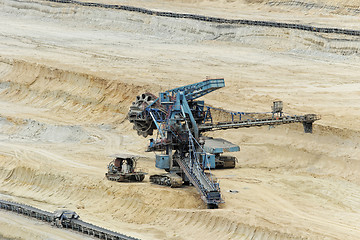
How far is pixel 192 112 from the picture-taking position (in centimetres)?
5862

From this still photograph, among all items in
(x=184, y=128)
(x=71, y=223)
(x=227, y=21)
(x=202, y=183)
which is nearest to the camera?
(x=71, y=223)

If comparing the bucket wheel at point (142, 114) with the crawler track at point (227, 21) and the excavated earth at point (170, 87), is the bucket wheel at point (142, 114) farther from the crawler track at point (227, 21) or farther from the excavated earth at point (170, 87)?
the crawler track at point (227, 21)

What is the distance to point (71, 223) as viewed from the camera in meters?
Result: 49.8

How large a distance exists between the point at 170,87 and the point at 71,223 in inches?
1153

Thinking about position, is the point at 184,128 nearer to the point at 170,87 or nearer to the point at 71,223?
the point at 71,223

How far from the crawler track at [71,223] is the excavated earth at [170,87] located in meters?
0.79

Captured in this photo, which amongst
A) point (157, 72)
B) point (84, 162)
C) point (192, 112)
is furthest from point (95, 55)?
point (192, 112)

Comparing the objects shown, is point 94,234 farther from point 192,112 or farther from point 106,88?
point 106,88

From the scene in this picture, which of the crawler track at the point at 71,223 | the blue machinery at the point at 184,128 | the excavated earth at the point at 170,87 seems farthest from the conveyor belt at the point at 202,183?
the crawler track at the point at 71,223

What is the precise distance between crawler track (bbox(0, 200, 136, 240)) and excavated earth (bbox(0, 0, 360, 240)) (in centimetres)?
79

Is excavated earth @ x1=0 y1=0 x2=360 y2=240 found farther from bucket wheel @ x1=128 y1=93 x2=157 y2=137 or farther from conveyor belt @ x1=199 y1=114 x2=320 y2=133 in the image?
conveyor belt @ x1=199 y1=114 x2=320 y2=133

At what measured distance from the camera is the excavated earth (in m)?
52.1

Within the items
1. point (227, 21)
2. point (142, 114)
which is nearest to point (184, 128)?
point (142, 114)

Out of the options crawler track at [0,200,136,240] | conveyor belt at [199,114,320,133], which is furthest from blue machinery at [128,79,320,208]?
crawler track at [0,200,136,240]
